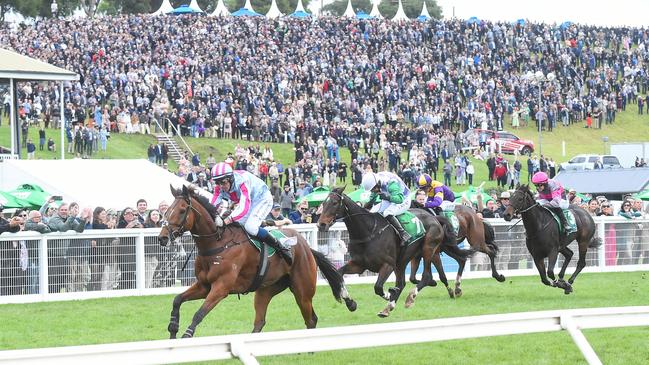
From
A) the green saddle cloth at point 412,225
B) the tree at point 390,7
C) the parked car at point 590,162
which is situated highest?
the tree at point 390,7

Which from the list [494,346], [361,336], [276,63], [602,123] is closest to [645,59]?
[602,123]

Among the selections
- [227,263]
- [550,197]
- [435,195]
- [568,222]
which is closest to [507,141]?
[568,222]

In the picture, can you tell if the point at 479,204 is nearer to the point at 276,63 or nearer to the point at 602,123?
the point at 276,63

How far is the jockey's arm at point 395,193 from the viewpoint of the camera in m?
12.9

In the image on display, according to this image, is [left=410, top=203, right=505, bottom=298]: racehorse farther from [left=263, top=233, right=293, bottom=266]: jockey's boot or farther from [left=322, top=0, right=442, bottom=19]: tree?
[left=322, top=0, right=442, bottom=19]: tree

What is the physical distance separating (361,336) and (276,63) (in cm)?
4079

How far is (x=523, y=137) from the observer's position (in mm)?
49062

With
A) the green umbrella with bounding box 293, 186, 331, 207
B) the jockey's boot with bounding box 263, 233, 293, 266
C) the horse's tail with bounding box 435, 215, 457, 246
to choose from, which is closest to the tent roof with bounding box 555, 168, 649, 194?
the green umbrella with bounding box 293, 186, 331, 207

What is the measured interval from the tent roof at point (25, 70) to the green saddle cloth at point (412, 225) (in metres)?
14.7

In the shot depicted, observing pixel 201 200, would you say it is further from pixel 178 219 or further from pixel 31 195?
pixel 31 195

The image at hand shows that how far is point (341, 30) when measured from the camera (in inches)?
2088

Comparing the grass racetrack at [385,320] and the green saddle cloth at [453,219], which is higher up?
the green saddle cloth at [453,219]

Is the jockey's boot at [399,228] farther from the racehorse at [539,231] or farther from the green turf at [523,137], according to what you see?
the green turf at [523,137]

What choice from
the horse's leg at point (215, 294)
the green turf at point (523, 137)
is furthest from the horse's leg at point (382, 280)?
the green turf at point (523, 137)
